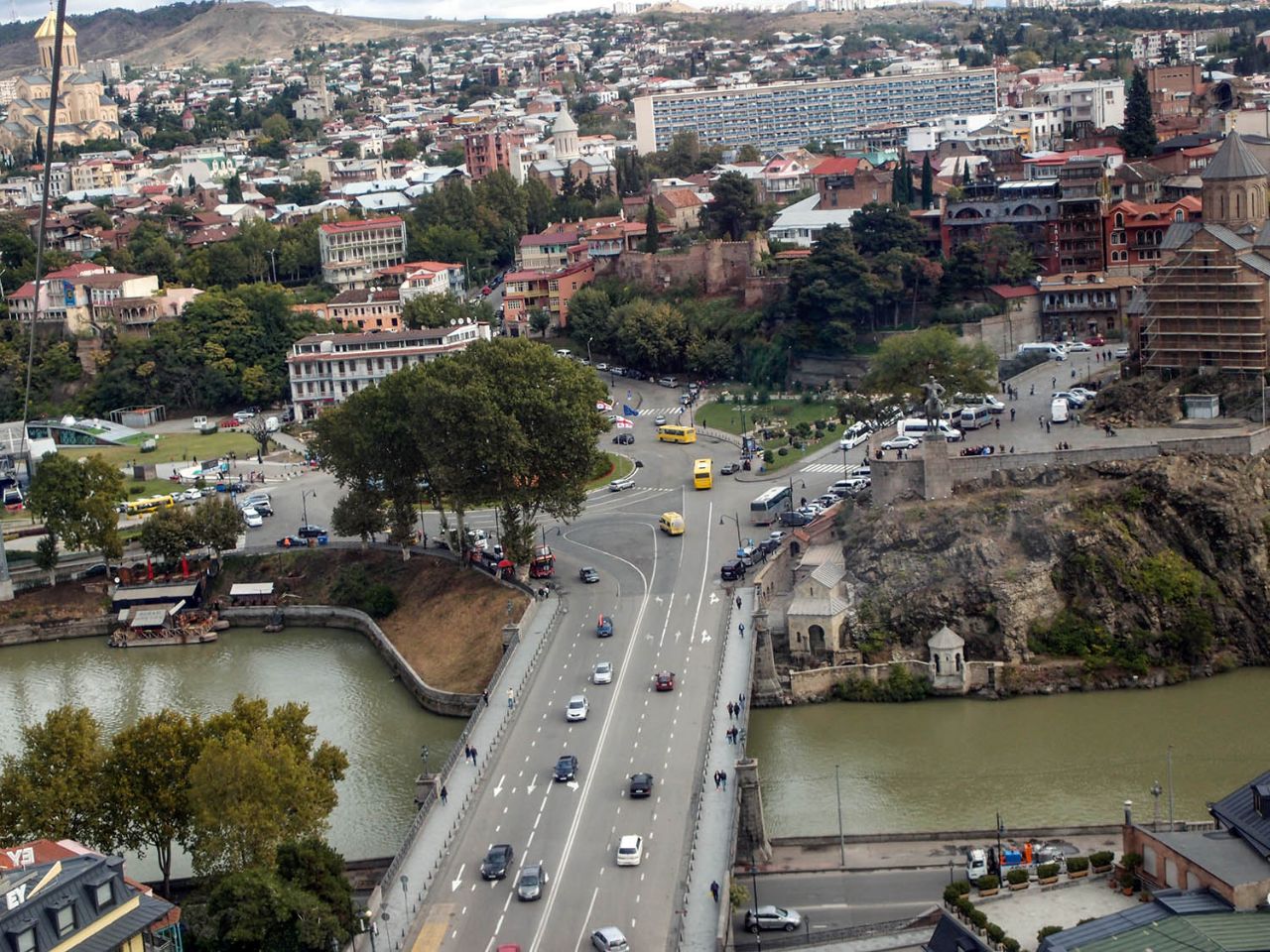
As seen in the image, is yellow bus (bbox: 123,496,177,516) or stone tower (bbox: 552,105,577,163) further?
stone tower (bbox: 552,105,577,163)

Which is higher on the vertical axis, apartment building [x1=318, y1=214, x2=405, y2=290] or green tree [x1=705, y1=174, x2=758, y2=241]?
green tree [x1=705, y1=174, x2=758, y2=241]

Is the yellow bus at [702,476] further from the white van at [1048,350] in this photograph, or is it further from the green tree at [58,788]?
the green tree at [58,788]

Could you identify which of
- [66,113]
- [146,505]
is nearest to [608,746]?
[146,505]

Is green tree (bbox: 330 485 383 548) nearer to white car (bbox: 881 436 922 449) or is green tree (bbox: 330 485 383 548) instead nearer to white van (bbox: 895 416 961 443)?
white car (bbox: 881 436 922 449)

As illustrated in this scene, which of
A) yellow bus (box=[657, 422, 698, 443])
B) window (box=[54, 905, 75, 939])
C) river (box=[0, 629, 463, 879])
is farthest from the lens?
yellow bus (box=[657, 422, 698, 443])

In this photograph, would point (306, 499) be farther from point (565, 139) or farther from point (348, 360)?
point (565, 139)

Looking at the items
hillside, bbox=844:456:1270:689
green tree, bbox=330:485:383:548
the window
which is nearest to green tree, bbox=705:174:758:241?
Answer: green tree, bbox=330:485:383:548

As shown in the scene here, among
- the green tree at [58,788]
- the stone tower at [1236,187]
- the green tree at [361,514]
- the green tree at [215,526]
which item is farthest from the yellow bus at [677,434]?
the green tree at [58,788]

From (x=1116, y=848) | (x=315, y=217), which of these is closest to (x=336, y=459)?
(x=1116, y=848)
